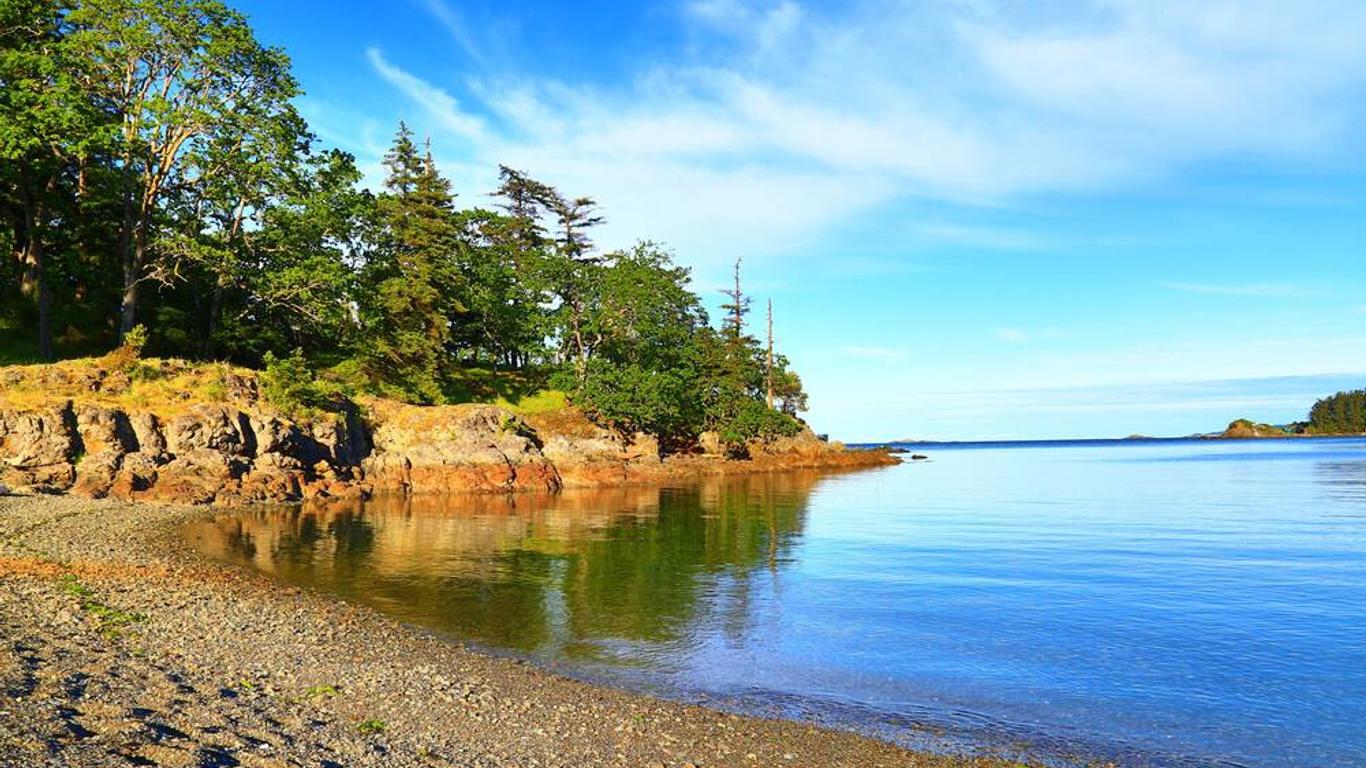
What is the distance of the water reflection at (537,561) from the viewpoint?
54.9 feet

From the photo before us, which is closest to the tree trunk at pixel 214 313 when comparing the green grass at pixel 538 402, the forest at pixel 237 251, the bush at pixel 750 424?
the forest at pixel 237 251

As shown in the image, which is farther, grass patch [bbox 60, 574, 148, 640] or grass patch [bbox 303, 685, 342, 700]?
grass patch [bbox 60, 574, 148, 640]

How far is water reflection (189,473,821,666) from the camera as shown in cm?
1672

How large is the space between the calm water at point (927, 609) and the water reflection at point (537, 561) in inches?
4.8

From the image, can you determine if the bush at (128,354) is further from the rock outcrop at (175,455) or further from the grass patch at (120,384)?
the rock outcrop at (175,455)

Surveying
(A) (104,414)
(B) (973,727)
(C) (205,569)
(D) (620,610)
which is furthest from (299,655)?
(A) (104,414)

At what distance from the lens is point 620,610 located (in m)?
18.2

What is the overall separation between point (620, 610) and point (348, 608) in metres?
6.17

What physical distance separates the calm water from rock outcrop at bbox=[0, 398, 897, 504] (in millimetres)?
6196

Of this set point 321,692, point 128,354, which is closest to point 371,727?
point 321,692

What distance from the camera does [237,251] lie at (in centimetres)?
4881

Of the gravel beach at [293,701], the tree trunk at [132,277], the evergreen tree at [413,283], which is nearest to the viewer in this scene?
the gravel beach at [293,701]

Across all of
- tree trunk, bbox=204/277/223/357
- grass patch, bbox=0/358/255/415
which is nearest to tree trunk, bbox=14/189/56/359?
grass patch, bbox=0/358/255/415

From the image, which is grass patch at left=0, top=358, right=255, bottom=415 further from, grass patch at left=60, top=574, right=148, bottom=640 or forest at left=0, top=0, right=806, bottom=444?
grass patch at left=60, top=574, right=148, bottom=640
